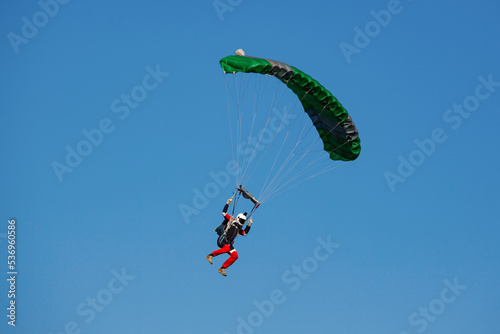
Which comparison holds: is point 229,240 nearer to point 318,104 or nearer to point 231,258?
point 231,258

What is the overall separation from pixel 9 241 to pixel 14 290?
1.89m

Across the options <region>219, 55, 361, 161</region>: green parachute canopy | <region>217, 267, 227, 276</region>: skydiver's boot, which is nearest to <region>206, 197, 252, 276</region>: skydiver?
<region>217, 267, 227, 276</region>: skydiver's boot

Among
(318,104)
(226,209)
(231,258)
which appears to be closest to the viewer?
(226,209)

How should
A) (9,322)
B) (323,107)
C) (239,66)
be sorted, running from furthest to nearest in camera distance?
(9,322), (323,107), (239,66)

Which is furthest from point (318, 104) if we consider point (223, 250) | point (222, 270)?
point (222, 270)

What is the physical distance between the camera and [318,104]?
2559cm

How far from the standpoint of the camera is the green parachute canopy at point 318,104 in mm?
23516

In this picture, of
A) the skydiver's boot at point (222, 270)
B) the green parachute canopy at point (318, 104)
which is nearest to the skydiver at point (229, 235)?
the skydiver's boot at point (222, 270)

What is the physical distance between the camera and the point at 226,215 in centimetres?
2394

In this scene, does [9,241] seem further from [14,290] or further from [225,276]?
[225,276]

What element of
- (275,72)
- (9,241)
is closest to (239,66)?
(275,72)

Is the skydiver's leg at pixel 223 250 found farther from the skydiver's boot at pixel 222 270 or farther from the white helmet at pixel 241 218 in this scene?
the white helmet at pixel 241 218

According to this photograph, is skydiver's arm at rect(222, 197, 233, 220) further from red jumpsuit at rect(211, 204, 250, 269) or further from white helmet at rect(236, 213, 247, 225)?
white helmet at rect(236, 213, 247, 225)

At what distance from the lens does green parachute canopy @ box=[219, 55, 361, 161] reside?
23516mm
